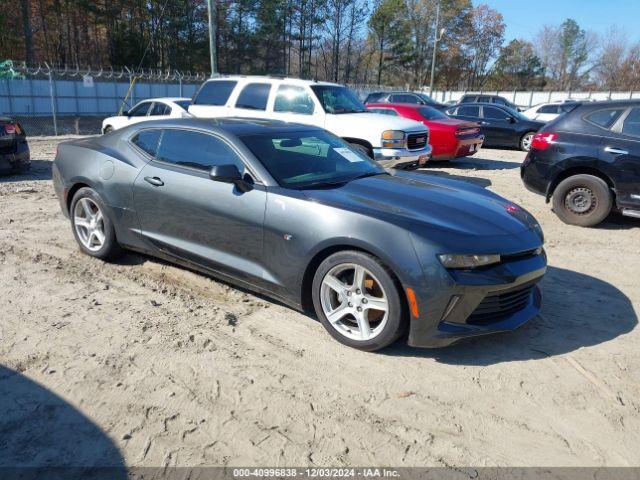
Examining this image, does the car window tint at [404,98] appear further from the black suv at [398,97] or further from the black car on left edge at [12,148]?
the black car on left edge at [12,148]

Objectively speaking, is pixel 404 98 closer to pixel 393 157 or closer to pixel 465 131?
pixel 465 131

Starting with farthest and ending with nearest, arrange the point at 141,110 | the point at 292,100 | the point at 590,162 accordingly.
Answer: the point at 141,110
the point at 292,100
the point at 590,162

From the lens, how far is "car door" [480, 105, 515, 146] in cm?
1589

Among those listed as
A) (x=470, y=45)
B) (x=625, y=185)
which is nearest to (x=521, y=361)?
(x=625, y=185)

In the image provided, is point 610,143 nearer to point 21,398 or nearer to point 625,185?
point 625,185

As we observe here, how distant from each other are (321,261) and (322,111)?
6325 mm

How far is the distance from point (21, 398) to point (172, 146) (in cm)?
247

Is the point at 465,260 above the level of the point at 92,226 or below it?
above

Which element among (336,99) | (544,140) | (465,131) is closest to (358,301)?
(544,140)

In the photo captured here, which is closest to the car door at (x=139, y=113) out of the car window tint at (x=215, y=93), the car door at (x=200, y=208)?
the car window tint at (x=215, y=93)

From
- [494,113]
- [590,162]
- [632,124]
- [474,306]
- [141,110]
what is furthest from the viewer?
[494,113]

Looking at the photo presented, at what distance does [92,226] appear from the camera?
512cm

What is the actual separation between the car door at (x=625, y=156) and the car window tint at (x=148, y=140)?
5627 mm

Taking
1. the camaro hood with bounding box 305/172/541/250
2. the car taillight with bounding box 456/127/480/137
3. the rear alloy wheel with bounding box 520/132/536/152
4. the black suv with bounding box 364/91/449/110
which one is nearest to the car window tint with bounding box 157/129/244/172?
the camaro hood with bounding box 305/172/541/250
